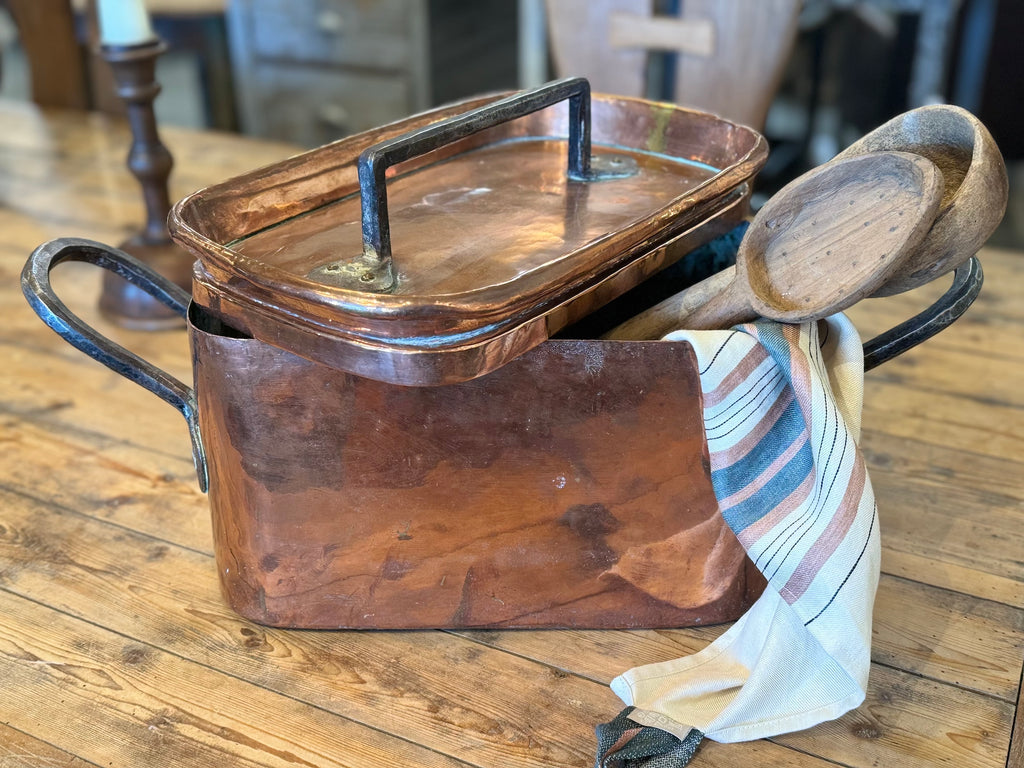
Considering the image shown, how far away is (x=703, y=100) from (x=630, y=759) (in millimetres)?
880

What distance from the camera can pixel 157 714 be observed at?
20.3 inches

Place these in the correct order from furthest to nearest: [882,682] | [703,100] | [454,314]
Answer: [703,100], [882,682], [454,314]

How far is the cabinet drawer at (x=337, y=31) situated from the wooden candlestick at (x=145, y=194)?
1141 mm

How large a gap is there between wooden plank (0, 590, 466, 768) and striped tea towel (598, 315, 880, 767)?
12 centimetres

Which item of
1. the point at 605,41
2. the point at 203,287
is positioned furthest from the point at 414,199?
the point at 605,41

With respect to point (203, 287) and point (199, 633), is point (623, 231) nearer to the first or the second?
point (203, 287)

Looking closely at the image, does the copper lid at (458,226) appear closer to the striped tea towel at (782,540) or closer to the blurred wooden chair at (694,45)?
the striped tea towel at (782,540)

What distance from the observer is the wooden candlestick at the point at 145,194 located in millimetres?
907

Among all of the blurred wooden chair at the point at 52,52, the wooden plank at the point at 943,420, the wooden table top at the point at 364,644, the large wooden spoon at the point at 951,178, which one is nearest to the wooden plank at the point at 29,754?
the wooden table top at the point at 364,644

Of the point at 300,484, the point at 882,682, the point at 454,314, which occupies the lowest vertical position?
the point at 882,682

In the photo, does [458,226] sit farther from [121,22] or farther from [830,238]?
[121,22]

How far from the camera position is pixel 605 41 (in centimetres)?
119

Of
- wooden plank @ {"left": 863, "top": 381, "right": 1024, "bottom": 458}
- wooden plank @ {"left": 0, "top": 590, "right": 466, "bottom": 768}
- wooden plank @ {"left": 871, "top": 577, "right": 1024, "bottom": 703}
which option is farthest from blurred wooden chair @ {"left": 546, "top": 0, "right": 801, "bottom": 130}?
wooden plank @ {"left": 0, "top": 590, "right": 466, "bottom": 768}

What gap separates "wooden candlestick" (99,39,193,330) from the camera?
91cm
